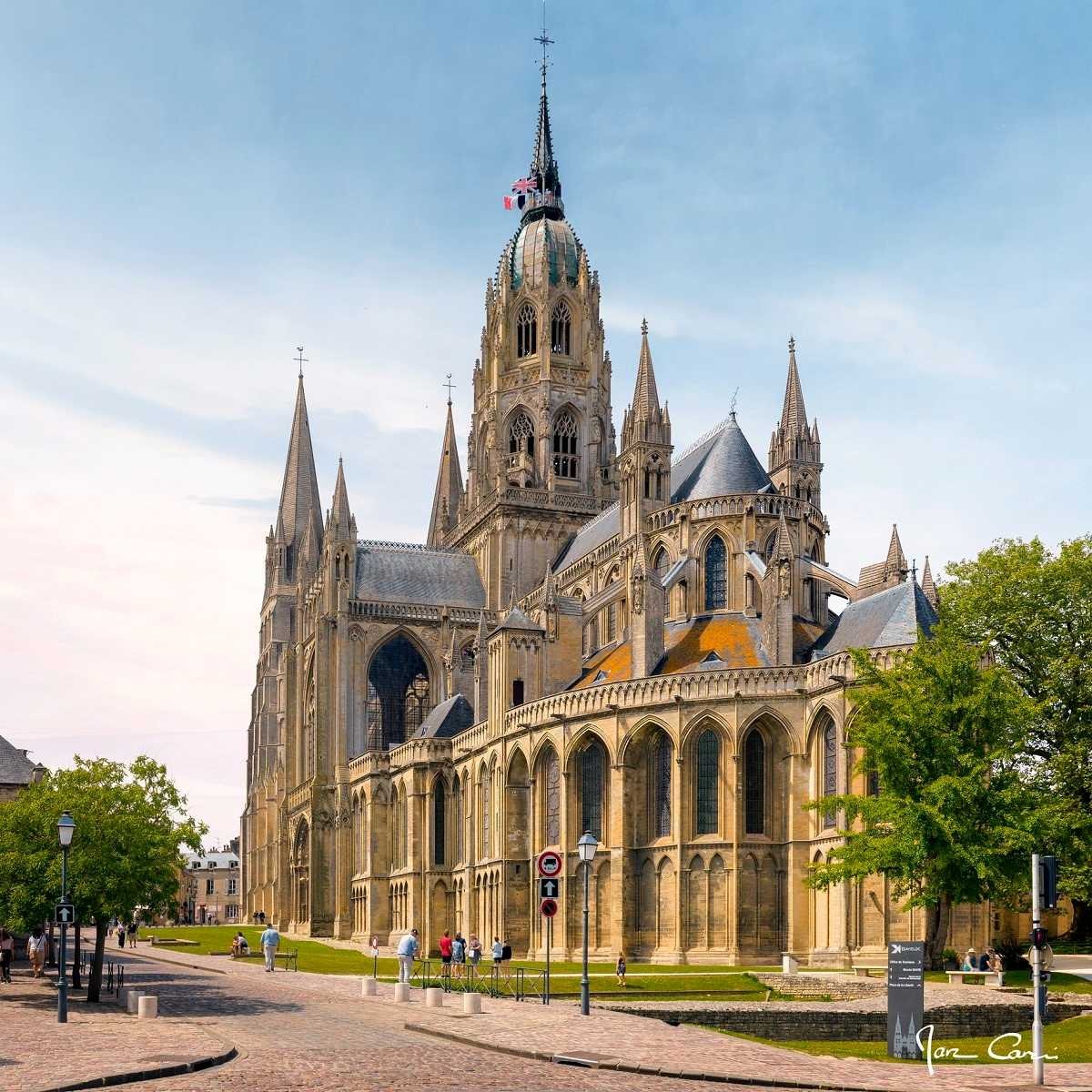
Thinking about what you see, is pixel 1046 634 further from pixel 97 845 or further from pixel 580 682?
pixel 97 845

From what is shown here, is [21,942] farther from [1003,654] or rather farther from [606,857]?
[1003,654]

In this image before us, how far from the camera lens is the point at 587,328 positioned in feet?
341

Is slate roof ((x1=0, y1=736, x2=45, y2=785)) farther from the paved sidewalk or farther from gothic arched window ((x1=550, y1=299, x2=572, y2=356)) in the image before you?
gothic arched window ((x1=550, y1=299, x2=572, y2=356))

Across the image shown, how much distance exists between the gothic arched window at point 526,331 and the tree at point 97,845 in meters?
62.8

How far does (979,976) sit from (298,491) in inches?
3788

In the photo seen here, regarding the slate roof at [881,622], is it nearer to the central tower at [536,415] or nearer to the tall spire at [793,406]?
the tall spire at [793,406]

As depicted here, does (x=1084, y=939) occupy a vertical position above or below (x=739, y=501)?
below

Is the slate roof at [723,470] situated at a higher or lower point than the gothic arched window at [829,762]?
higher

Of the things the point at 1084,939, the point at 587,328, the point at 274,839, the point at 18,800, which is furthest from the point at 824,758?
the point at 274,839

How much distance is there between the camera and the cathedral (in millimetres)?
61906

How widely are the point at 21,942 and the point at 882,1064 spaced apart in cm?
4834

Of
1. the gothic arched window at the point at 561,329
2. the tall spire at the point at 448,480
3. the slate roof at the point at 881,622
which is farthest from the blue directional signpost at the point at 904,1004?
the tall spire at the point at 448,480

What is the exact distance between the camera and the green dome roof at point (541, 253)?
104 m

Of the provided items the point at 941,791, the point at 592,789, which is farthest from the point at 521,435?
the point at 941,791
